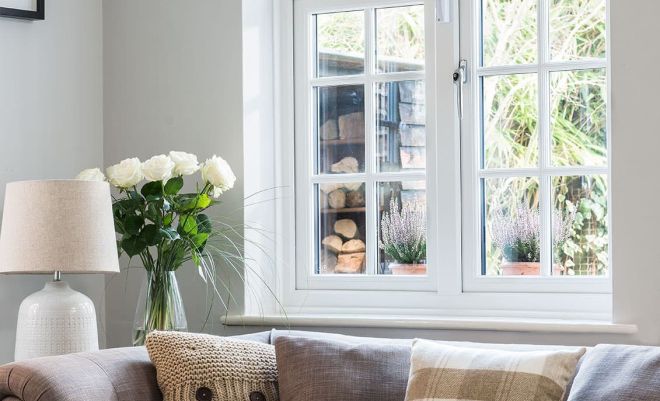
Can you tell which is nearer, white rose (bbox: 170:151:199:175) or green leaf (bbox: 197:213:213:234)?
white rose (bbox: 170:151:199:175)

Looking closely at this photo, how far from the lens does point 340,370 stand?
264cm

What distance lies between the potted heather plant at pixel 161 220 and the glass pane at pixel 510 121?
89 cm

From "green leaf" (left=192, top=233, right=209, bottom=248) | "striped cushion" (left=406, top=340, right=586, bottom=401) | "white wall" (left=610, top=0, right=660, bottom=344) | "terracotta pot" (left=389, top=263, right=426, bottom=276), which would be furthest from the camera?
"terracotta pot" (left=389, top=263, right=426, bottom=276)

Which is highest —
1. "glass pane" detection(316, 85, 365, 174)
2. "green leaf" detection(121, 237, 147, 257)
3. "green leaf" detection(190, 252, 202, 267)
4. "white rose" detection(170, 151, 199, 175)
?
"glass pane" detection(316, 85, 365, 174)

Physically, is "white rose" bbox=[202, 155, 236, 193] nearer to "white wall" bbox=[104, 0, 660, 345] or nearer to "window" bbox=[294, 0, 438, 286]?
"white wall" bbox=[104, 0, 660, 345]

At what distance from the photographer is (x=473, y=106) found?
11.3 ft

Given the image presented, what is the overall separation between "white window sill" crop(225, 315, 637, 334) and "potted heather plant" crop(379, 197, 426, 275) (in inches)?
8.8

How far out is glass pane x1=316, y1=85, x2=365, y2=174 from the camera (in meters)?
3.64

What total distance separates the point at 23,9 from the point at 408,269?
1.61 m

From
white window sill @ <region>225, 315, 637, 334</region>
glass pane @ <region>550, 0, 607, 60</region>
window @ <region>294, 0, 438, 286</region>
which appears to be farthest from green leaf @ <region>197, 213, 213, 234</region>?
glass pane @ <region>550, 0, 607, 60</region>

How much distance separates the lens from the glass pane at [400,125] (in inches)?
140

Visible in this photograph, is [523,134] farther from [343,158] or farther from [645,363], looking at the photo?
[645,363]

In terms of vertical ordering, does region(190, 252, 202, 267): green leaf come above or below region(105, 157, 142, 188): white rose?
below

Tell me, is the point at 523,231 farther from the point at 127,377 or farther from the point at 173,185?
the point at 127,377
